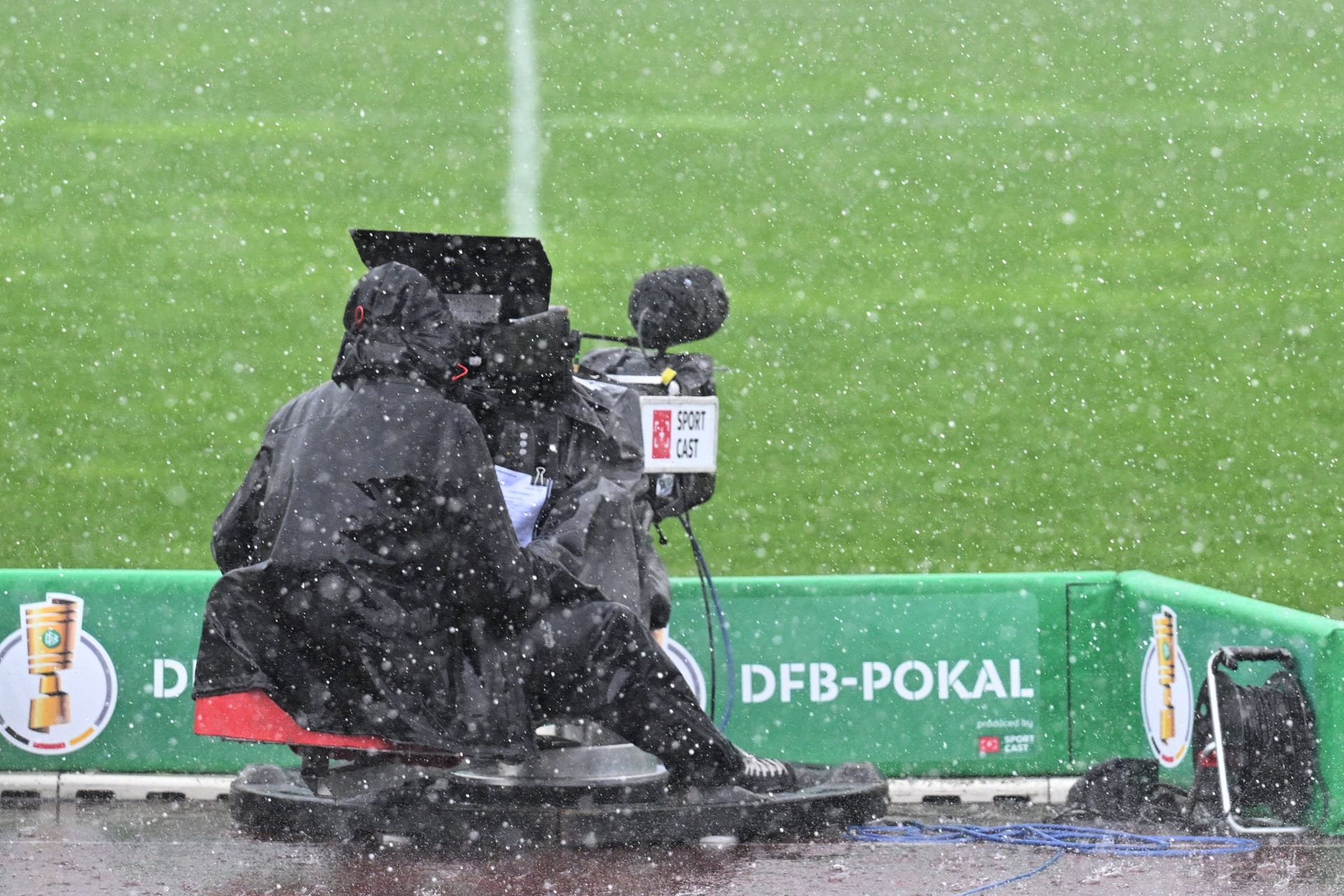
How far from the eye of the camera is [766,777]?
6.28m

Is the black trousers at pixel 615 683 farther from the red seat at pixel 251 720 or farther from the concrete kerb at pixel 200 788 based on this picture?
the concrete kerb at pixel 200 788

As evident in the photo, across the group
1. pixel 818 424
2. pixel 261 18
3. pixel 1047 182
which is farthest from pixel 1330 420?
pixel 261 18

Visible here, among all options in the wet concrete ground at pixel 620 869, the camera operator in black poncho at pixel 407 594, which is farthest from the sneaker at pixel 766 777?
the camera operator in black poncho at pixel 407 594

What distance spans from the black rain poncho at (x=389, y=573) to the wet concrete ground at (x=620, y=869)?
46 centimetres

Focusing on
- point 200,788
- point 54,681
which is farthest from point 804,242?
point 54,681

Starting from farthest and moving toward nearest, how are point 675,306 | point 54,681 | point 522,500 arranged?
point 675,306, point 54,681, point 522,500

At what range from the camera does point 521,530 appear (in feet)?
19.4

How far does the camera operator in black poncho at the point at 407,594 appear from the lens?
5.25 m

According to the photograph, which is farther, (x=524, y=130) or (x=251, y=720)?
(x=524, y=130)

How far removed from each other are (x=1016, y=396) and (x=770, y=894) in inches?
387

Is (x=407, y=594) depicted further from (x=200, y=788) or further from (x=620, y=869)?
(x=200, y=788)

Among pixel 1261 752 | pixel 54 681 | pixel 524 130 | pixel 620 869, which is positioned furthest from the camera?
pixel 524 130

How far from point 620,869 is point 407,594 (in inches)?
43.0

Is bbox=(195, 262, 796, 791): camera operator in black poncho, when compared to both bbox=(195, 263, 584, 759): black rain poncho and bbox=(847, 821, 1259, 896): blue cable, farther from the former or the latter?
bbox=(847, 821, 1259, 896): blue cable
